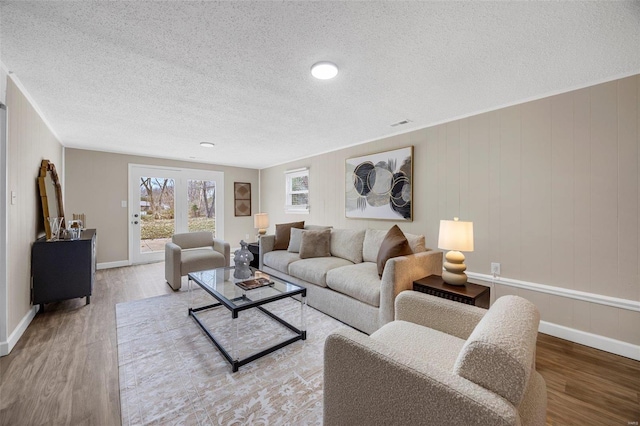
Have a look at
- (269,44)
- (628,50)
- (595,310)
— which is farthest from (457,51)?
(595,310)

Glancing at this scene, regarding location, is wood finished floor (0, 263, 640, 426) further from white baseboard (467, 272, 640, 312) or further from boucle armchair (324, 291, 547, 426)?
boucle armchair (324, 291, 547, 426)

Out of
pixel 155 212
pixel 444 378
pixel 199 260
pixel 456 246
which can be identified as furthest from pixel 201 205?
pixel 444 378

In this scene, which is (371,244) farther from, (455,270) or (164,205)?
(164,205)

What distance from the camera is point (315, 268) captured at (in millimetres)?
2895

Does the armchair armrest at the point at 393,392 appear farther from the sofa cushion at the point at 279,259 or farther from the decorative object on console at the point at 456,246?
the sofa cushion at the point at 279,259

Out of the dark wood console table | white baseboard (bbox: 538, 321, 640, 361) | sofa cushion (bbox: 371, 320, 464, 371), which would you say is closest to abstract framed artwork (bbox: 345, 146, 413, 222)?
white baseboard (bbox: 538, 321, 640, 361)

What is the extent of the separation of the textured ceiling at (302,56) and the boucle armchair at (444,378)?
5.03 ft

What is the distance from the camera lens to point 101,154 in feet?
15.2

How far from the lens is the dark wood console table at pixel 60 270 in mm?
2594

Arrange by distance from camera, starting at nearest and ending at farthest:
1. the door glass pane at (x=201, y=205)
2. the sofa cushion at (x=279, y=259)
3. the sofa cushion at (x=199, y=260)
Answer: the sofa cushion at (x=279, y=259), the sofa cushion at (x=199, y=260), the door glass pane at (x=201, y=205)

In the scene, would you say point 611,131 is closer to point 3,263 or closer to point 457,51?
point 457,51

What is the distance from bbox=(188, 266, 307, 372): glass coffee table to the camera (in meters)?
1.90

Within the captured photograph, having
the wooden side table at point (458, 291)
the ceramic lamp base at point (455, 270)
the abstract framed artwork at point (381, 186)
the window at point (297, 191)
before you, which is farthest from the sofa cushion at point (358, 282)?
the window at point (297, 191)

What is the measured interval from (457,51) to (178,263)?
3760 millimetres
